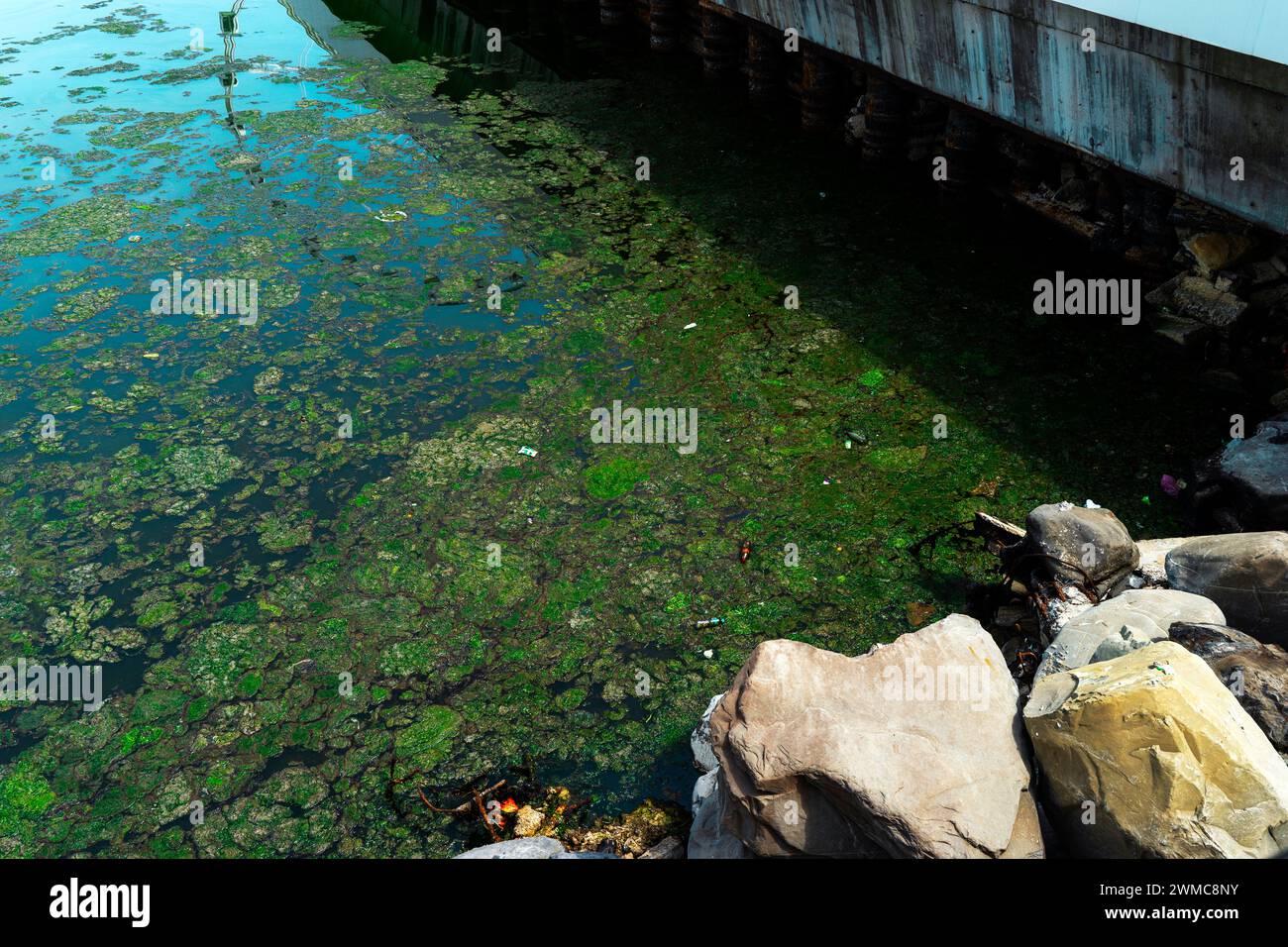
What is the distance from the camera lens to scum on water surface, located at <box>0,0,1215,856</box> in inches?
180

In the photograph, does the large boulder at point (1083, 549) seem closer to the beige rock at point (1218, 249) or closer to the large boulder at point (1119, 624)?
the large boulder at point (1119, 624)

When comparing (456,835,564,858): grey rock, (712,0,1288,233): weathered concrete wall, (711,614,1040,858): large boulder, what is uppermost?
(712,0,1288,233): weathered concrete wall

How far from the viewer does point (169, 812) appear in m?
4.29

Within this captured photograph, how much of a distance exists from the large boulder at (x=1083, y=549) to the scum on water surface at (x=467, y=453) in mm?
670

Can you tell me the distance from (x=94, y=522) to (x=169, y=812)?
2.22m

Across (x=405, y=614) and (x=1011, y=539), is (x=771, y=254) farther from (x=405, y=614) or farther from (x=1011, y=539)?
(x=405, y=614)

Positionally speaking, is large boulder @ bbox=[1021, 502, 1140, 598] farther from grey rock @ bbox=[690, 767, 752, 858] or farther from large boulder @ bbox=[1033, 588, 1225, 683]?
grey rock @ bbox=[690, 767, 752, 858]

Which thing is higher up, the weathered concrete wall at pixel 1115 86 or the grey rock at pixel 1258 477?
the weathered concrete wall at pixel 1115 86

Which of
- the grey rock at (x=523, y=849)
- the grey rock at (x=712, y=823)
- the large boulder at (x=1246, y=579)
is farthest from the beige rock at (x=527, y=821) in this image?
the large boulder at (x=1246, y=579)

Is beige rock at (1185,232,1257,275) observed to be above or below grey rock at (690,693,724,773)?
above

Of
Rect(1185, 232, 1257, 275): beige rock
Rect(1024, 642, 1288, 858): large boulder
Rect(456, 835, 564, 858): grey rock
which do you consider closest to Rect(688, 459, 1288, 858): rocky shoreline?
Rect(1024, 642, 1288, 858): large boulder

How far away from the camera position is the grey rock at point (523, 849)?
352 cm

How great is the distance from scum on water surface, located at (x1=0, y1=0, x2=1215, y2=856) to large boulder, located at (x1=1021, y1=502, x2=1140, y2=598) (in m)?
0.67
